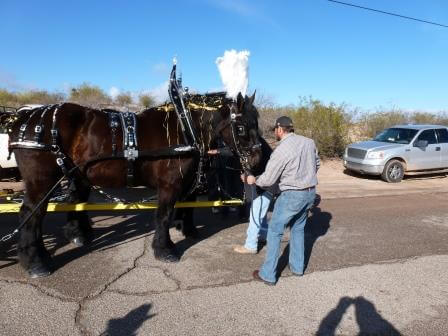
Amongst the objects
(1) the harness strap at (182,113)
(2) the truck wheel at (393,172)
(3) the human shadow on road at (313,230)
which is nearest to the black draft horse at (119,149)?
(1) the harness strap at (182,113)

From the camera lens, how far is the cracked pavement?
363cm

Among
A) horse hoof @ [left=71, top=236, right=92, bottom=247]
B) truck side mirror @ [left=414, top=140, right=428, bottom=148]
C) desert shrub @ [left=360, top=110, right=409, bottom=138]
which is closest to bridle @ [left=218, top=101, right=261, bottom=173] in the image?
horse hoof @ [left=71, top=236, right=92, bottom=247]

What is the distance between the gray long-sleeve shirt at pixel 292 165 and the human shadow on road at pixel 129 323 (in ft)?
5.72

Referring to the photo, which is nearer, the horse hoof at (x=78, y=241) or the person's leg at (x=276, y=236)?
the person's leg at (x=276, y=236)

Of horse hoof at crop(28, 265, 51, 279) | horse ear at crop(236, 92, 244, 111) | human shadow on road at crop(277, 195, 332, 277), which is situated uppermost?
horse ear at crop(236, 92, 244, 111)

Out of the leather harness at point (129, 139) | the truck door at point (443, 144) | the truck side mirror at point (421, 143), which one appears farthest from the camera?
the truck door at point (443, 144)

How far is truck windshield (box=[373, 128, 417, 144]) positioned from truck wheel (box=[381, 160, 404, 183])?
1109 millimetres

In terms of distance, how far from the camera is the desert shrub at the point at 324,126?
1675 cm

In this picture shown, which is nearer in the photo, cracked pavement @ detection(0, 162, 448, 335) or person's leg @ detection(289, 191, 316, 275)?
cracked pavement @ detection(0, 162, 448, 335)

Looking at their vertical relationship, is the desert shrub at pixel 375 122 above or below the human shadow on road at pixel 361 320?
above

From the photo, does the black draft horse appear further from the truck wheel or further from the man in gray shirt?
the truck wheel

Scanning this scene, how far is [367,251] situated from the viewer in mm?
5723

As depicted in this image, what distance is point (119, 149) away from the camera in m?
4.64

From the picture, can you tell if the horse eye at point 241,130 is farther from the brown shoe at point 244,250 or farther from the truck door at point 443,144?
the truck door at point 443,144
